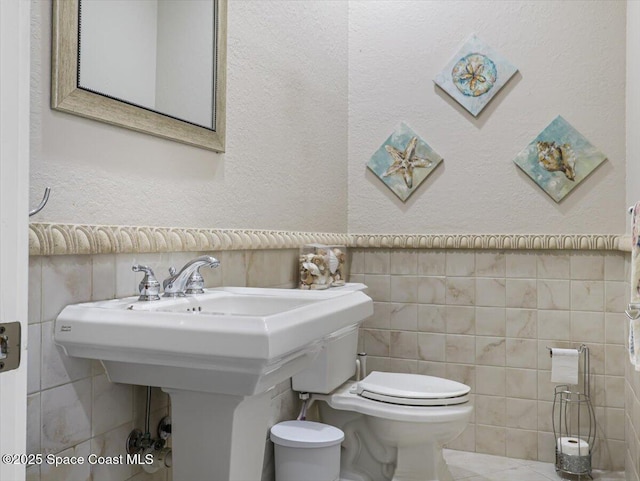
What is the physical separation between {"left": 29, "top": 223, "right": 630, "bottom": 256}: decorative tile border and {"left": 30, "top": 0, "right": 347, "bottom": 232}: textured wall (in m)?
0.05

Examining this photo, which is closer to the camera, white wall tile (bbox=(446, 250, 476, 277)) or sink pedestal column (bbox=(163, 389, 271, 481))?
sink pedestal column (bbox=(163, 389, 271, 481))

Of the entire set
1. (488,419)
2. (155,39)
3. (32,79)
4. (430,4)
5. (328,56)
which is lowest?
(488,419)

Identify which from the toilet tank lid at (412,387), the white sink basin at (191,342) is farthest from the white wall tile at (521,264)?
the white sink basin at (191,342)

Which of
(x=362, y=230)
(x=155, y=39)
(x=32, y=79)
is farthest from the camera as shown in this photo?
(x=362, y=230)

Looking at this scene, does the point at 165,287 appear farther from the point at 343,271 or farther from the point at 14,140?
the point at 343,271

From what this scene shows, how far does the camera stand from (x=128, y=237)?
1.42m

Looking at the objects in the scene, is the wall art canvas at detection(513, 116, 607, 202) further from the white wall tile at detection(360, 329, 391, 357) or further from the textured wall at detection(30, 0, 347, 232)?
the white wall tile at detection(360, 329, 391, 357)

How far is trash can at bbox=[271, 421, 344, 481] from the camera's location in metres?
2.09

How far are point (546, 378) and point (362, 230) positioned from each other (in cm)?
120

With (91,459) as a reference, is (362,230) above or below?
above

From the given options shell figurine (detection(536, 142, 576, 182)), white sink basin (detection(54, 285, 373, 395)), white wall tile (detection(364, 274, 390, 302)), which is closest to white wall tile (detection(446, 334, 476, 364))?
white wall tile (detection(364, 274, 390, 302))

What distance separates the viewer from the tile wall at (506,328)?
2672 mm

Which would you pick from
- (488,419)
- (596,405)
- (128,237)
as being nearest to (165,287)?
(128,237)

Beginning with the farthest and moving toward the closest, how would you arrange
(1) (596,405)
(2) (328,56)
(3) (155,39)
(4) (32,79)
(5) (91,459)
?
(2) (328,56)
(1) (596,405)
(3) (155,39)
(5) (91,459)
(4) (32,79)
